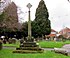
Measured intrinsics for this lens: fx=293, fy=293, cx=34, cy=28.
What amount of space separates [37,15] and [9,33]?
1569 centimetres

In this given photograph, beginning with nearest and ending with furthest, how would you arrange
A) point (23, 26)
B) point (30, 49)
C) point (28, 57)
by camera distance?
point (28, 57)
point (30, 49)
point (23, 26)

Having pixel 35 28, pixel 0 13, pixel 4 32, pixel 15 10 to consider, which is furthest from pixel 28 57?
pixel 35 28

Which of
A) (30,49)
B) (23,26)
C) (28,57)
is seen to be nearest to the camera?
(28,57)

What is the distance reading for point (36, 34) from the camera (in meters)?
90.8

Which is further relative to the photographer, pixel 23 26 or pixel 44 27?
pixel 44 27

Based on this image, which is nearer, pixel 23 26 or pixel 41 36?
pixel 23 26

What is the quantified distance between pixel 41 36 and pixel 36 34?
342 centimetres

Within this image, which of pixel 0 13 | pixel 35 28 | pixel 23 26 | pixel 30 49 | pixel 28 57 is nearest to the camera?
pixel 28 57

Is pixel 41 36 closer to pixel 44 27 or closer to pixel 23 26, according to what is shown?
pixel 44 27

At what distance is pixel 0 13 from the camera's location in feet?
120

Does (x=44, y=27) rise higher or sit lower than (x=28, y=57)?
higher

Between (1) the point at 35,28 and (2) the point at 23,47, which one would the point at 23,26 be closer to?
(1) the point at 35,28

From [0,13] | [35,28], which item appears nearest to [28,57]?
[0,13]

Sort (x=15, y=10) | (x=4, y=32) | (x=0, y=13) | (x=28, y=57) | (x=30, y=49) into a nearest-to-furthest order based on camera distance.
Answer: (x=28, y=57) → (x=30, y=49) → (x=0, y=13) → (x=15, y=10) → (x=4, y=32)
